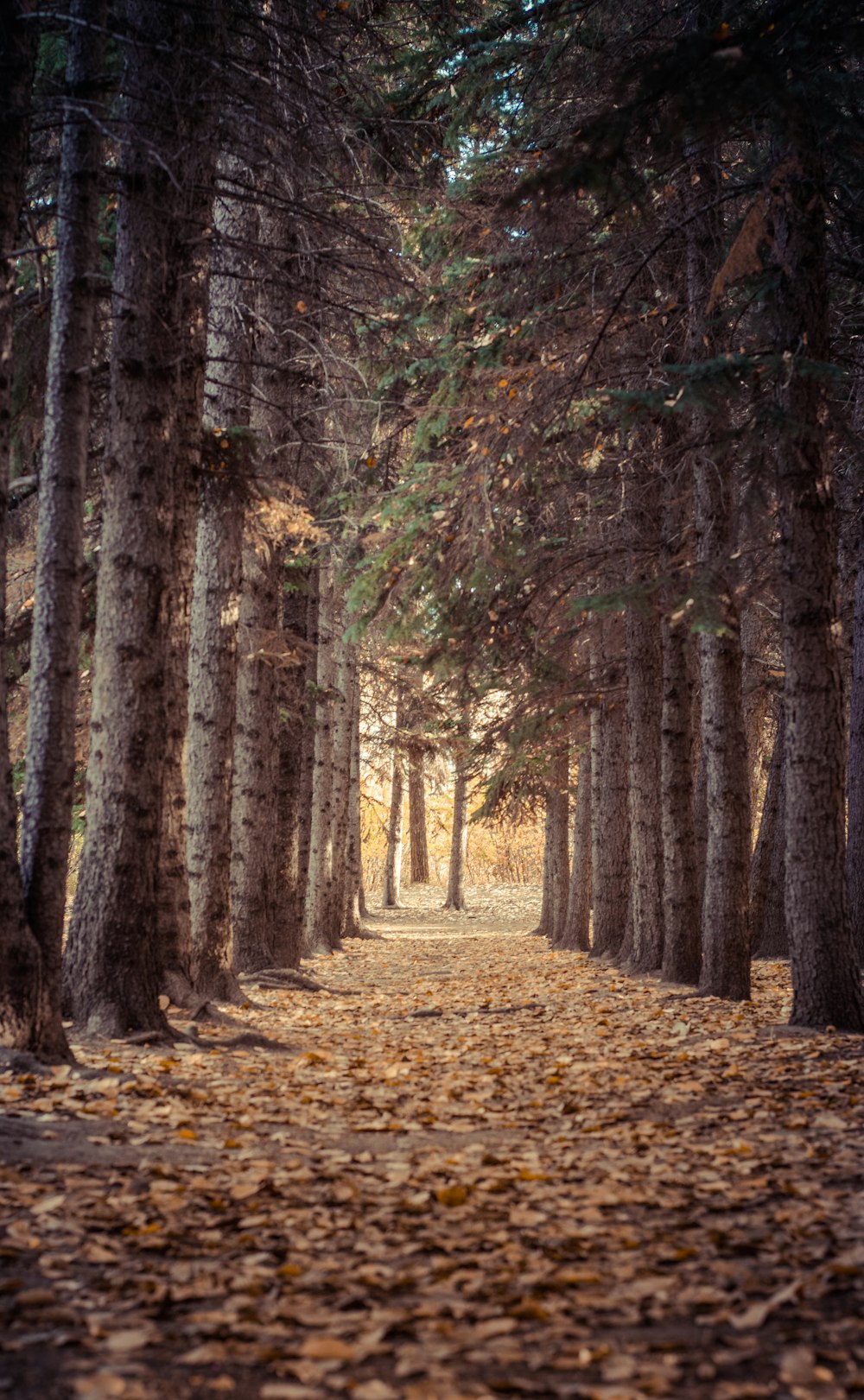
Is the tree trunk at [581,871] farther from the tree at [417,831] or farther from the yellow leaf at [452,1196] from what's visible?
the tree at [417,831]

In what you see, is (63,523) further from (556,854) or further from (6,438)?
(556,854)

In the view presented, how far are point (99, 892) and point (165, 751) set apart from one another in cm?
123

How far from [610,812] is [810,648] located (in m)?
7.56

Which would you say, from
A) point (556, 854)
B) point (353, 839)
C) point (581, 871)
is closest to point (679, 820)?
point (581, 871)

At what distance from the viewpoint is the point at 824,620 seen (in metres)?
7.27

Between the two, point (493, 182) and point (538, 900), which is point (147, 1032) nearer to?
point (493, 182)

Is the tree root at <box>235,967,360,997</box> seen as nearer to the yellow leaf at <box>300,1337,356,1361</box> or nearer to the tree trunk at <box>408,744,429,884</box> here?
the yellow leaf at <box>300,1337,356,1361</box>

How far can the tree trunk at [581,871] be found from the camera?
17.3m

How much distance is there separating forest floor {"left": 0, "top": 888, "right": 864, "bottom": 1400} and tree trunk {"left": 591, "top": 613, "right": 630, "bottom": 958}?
7.23 m

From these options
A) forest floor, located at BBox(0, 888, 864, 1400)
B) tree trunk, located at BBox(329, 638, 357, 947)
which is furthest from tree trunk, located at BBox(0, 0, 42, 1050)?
tree trunk, located at BBox(329, 638, 357, 947)

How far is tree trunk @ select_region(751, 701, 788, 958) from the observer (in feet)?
45.9

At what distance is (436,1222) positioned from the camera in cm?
387

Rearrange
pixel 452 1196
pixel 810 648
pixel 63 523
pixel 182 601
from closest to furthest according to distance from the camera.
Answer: pixel 452 1196 → pixel 63 523 → pixel 810 648 → pixel 182 601

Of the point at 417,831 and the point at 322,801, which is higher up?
the point at 322,801
